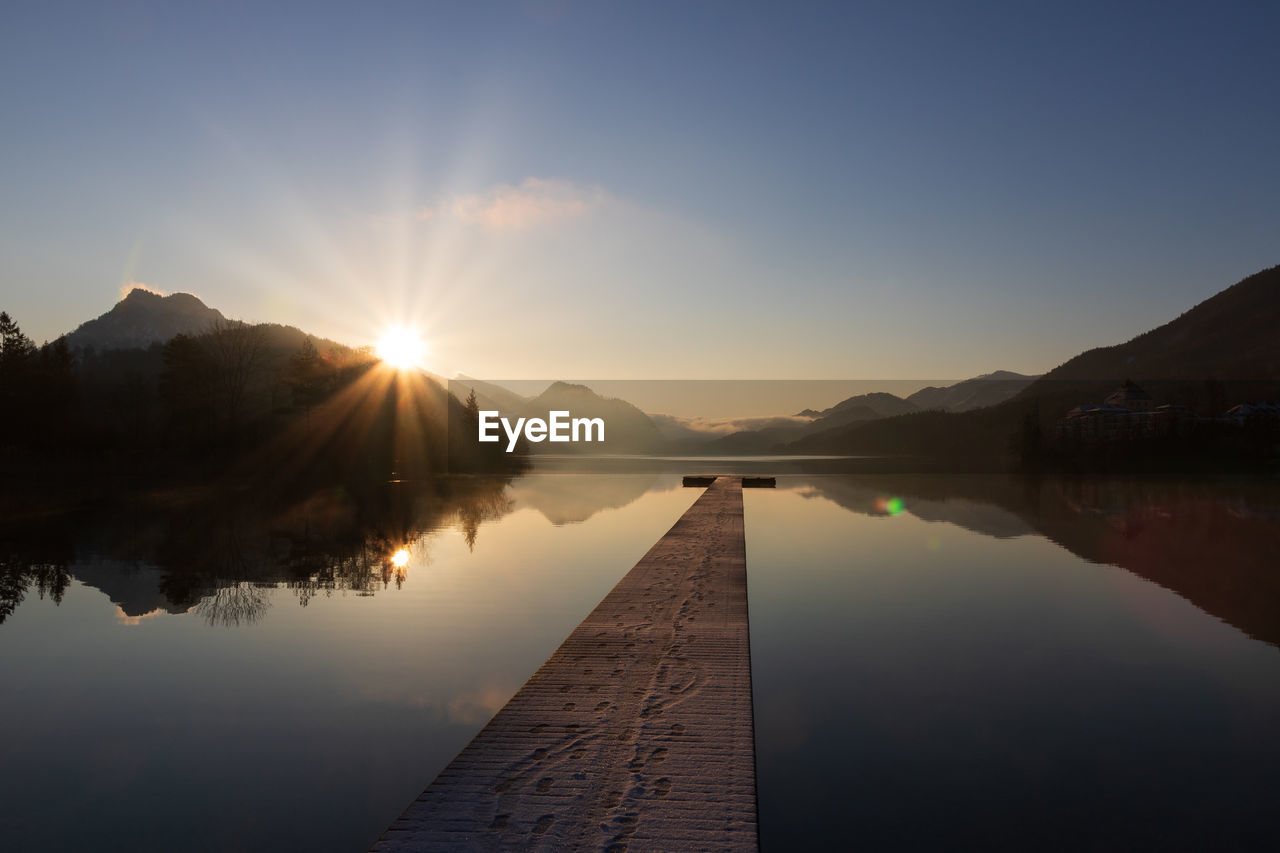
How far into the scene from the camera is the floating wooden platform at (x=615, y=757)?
3.79 meters

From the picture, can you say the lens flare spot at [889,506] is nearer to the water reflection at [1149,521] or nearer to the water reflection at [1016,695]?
the water reflection at [1149,521]

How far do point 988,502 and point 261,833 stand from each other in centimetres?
2612

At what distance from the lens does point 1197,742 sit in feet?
18.2

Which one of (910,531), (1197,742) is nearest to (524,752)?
(1197,742)

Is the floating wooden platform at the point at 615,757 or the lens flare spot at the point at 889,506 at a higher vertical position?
the floating wooden platform at the point at 615,757

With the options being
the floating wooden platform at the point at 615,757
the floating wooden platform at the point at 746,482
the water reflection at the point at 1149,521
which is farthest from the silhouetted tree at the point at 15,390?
the floating wooden platform at the point at 615,757

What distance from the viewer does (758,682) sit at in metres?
7.09

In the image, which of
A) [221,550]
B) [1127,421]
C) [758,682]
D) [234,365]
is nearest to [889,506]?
[758,682]

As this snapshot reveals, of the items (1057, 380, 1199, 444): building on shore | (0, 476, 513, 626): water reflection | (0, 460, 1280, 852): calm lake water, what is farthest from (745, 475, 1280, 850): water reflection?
(1057, 380, 1199, 444): building on shore

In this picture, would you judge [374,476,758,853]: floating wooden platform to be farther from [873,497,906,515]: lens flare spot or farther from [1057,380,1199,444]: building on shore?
[1057,380,1199,444]: building on shore

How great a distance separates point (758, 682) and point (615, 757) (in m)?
2.80

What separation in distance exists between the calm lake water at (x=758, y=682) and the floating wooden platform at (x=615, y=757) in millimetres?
458

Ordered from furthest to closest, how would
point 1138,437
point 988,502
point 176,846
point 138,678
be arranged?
point 1138,437 < point 988,502 < point 138,678 < point 176,846

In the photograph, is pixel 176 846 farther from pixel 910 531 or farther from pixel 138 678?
pixel 910 531
